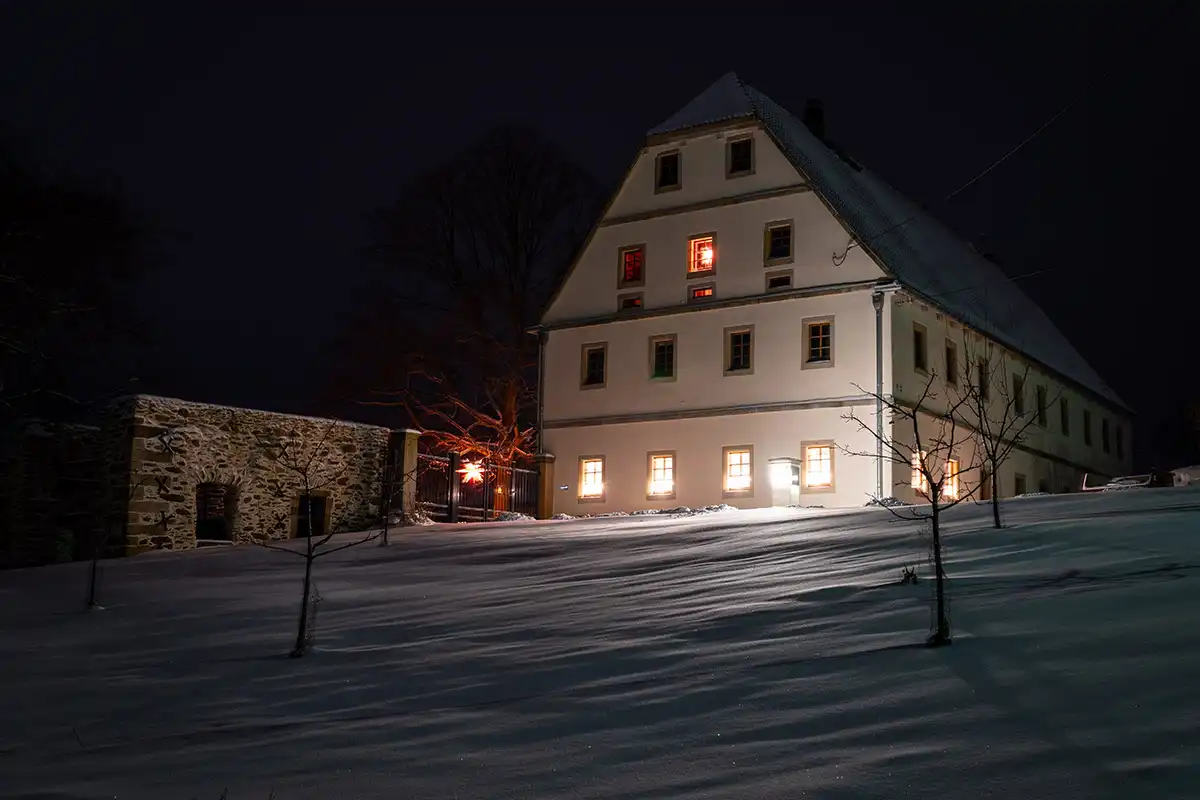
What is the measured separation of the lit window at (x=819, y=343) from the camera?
26.5 meters

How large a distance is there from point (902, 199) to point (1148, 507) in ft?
72.8

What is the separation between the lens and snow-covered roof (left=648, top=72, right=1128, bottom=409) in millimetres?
27719

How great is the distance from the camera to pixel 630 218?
29797 millimetres

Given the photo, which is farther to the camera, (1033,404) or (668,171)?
(1033,404)

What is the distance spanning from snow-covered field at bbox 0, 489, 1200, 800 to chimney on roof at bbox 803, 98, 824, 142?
70.3 ft

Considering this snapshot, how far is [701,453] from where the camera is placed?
27641mm

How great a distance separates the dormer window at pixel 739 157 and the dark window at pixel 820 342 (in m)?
4.17

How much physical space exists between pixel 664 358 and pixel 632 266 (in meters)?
2.58

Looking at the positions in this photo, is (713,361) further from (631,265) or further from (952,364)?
(952,364)

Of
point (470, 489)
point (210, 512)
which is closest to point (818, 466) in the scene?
point (470, 489)

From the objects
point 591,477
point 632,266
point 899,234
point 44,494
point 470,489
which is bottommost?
point 44,494

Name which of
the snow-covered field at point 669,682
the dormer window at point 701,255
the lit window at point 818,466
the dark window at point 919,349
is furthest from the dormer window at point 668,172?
the snow-covered field at point 669,682

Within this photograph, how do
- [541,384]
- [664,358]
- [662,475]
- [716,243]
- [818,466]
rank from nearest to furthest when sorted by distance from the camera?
[818,466], [662,475], [716,243], [664,358], [541,384]

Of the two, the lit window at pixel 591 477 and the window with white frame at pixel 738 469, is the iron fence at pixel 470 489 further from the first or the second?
the window with white frame at pixel 738 469
